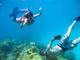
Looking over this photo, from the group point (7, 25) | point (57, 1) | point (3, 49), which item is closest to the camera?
point (3, 49)

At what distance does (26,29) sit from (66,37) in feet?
148

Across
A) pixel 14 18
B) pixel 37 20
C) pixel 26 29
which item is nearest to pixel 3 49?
pixel 14 18

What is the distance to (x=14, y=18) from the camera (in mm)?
7441

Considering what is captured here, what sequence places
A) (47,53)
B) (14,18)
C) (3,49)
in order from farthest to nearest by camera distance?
1. (3,49)
2. (14,18)
3. (47,53)

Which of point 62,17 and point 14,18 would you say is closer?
point 14,18

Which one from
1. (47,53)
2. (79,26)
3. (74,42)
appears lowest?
(47,53)

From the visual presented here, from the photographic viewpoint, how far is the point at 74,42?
305 inches

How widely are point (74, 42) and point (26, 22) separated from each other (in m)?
3.18

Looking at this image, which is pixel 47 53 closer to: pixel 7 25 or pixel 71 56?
pixel 71 56

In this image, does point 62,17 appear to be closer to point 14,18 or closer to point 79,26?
point 79,26

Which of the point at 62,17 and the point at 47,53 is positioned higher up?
the point at 62,17

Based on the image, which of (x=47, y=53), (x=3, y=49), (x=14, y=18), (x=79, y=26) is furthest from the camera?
(x=79, y=26)

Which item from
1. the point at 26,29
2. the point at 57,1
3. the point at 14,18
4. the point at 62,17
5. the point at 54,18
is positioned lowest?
the point at 14,18

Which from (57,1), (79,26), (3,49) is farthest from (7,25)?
(3,49)
